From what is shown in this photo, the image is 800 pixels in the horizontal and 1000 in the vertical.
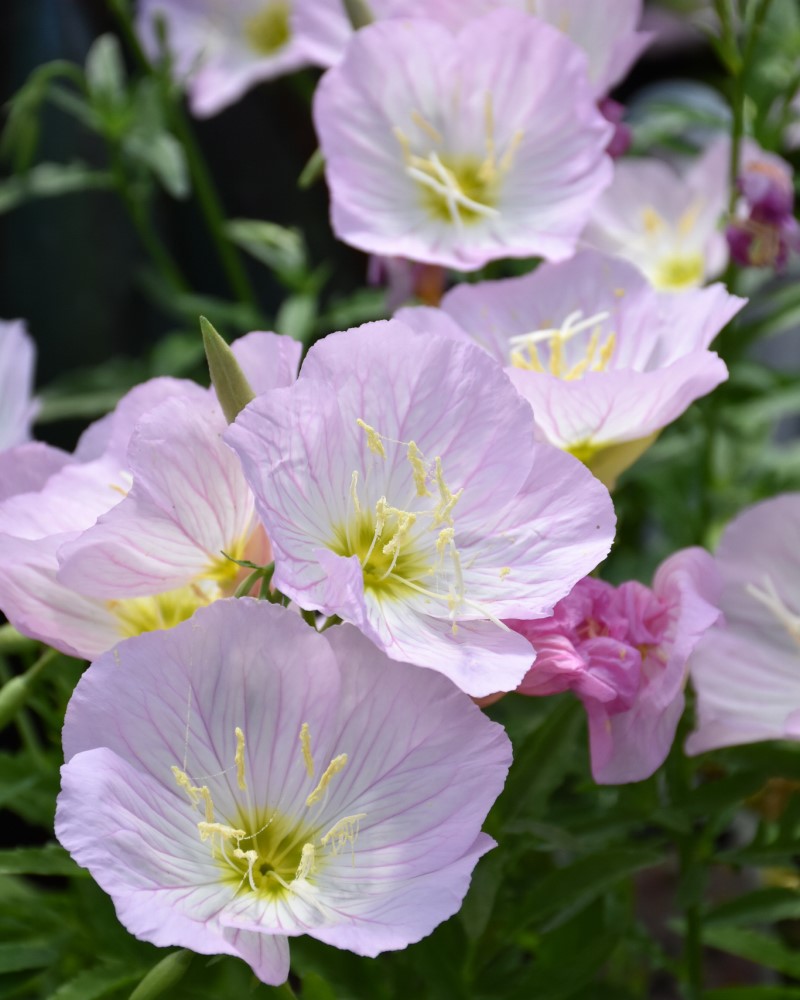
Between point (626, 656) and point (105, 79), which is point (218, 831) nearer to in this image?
point (626, 656)

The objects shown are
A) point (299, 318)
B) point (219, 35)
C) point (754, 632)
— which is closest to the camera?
point (754, 632)

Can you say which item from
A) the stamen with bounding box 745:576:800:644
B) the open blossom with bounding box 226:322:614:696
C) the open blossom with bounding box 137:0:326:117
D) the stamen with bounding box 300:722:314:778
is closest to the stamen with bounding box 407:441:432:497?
the open blossom with bounding box 226:322:614:696

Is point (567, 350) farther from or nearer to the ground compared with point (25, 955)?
farther from the ground

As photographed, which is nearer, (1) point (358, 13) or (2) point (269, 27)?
(1) point (358, 13)

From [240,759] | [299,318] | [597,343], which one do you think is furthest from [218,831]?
[299,318]

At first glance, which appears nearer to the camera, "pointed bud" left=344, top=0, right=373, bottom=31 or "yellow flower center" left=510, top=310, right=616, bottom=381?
"yellow flower center" left=510, top=310, right=616, bottom=381

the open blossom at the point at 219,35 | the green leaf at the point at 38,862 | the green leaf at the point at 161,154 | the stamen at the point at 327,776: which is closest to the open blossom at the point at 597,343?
the stamen at the point at 327,776

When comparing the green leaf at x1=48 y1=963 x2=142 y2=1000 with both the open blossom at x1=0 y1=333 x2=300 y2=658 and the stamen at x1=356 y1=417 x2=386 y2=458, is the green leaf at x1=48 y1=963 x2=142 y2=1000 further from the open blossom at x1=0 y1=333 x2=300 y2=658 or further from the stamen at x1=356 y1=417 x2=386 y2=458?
the stamen at x1=356 y1=417 x2=386 y2=458
